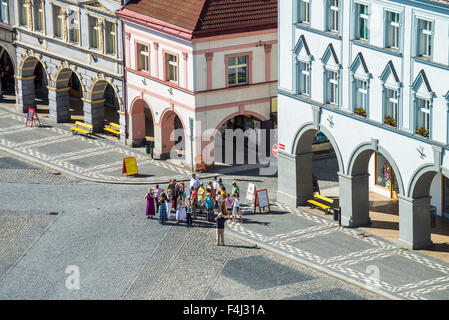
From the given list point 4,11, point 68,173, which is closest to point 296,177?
point 68,173

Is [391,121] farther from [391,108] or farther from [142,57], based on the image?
[142,57]

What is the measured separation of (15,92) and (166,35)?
2251cm

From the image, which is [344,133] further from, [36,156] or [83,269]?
[36,156]

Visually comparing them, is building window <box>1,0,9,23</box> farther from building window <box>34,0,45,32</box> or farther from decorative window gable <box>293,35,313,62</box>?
decorative window gable <box>293,35,313,62</box>

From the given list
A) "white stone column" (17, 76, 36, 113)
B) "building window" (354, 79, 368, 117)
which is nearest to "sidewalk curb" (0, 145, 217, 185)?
"white stone column" (17, 76, 36, 113)

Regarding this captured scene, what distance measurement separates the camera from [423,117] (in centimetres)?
5497

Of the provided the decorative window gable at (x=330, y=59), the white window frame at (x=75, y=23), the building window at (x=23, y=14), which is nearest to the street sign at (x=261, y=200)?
the decorative window gable at (x=330, y=59)

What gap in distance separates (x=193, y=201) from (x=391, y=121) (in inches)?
473

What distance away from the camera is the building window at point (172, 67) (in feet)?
234

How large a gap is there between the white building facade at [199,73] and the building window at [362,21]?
13166 millimetres

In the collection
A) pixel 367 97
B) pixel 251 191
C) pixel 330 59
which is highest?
pixel 330 59

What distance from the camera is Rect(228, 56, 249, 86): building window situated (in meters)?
70.9
